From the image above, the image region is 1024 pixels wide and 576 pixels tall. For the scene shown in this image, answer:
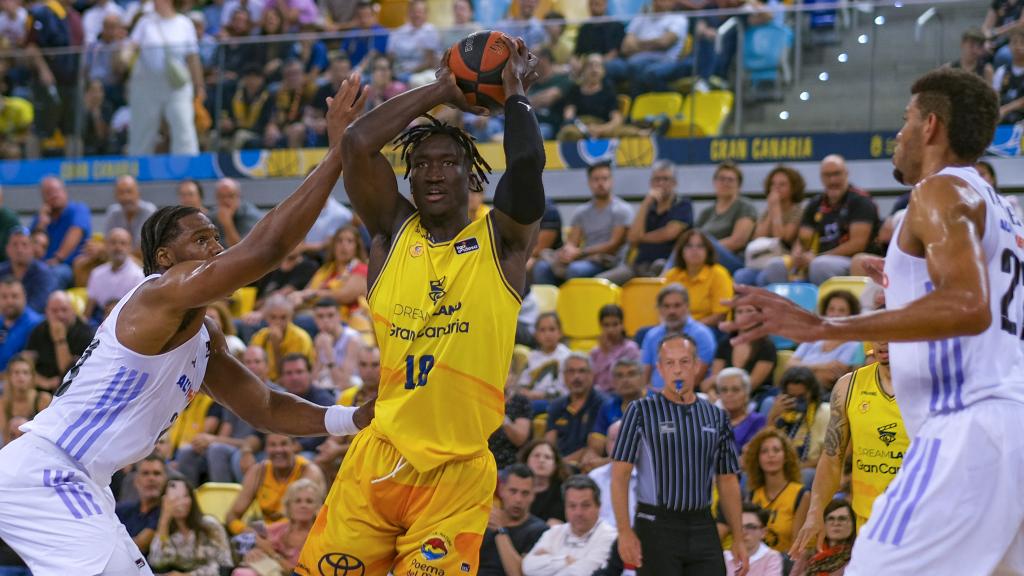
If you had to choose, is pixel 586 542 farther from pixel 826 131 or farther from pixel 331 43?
pixel 331 43

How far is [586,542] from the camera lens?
359 inches

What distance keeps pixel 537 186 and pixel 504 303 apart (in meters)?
0.48

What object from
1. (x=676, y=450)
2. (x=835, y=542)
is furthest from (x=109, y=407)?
(x=835, y=542)

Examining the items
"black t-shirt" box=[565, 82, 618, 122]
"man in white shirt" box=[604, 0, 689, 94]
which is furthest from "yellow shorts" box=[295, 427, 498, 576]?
"black t-shirt" box=[565, 82, 618, 122]

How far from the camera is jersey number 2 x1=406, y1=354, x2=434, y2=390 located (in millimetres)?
5305

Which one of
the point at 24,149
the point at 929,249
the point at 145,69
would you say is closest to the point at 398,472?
the point at 929,249

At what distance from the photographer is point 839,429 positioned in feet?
23.5

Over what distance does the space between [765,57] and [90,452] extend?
9355 millimetres

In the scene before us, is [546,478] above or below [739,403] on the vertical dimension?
below

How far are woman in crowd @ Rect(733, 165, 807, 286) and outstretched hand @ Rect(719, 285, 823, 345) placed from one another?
7.64 m

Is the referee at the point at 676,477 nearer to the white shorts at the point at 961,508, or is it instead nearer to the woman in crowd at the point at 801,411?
the woman in crowd at the point at 801,411

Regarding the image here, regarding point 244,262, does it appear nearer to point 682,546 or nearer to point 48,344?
point 682,546

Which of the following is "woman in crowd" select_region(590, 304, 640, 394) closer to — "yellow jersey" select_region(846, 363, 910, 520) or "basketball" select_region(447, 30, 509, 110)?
→ "yellow jersey" select_region(846, 363, 910, 520)

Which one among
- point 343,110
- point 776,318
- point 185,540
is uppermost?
point 343,110
